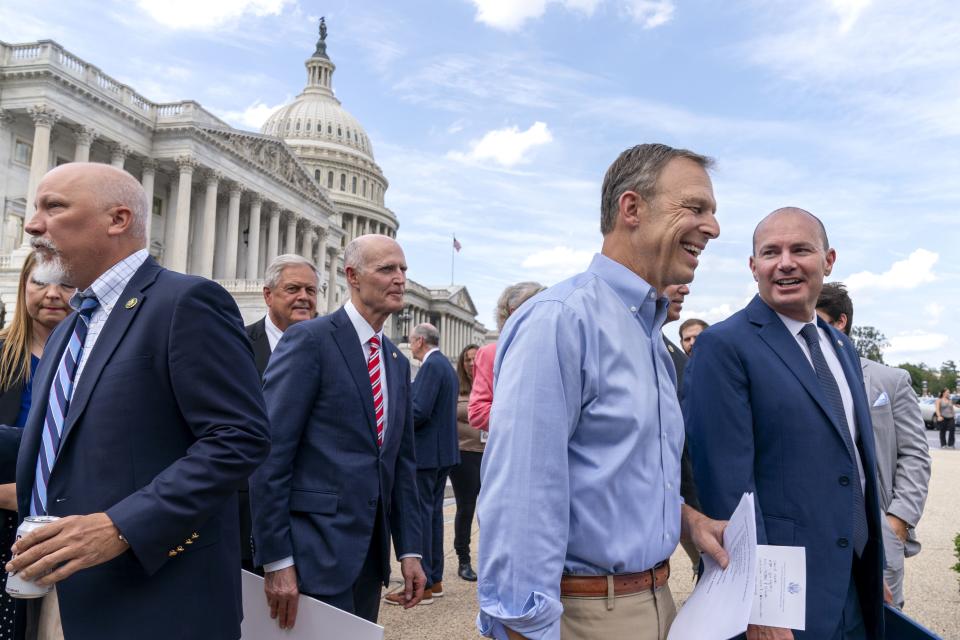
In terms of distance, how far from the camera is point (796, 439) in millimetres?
2719

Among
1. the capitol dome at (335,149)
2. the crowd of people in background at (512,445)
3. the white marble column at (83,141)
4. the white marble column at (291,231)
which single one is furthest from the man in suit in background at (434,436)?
the capitol dome at (335,149)

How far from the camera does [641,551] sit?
7.07 ft

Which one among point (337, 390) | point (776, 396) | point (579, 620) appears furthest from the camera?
point (337, 390)

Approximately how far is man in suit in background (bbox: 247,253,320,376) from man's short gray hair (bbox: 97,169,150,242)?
231cm

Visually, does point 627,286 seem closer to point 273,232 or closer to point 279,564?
point 279,564

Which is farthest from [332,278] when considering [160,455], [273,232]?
[160,455]

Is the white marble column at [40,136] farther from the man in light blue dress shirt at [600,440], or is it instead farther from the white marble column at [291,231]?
the man in light blue dress shirt at [600,440]

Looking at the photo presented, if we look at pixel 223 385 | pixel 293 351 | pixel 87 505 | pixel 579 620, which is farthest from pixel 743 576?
pixel 293 351

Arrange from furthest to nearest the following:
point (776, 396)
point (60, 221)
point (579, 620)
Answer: point (776, 396) → point (60, 221) → point (579, 620)

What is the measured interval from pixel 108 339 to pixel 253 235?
53028mm

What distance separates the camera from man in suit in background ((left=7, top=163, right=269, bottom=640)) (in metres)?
2.23

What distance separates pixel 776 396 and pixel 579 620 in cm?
115

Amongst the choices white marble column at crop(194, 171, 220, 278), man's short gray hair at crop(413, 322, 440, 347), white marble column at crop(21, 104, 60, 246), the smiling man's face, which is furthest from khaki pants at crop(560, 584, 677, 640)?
white marble column at crop(194, 171, 220, 278)

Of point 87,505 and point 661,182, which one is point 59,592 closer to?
point 87,505
